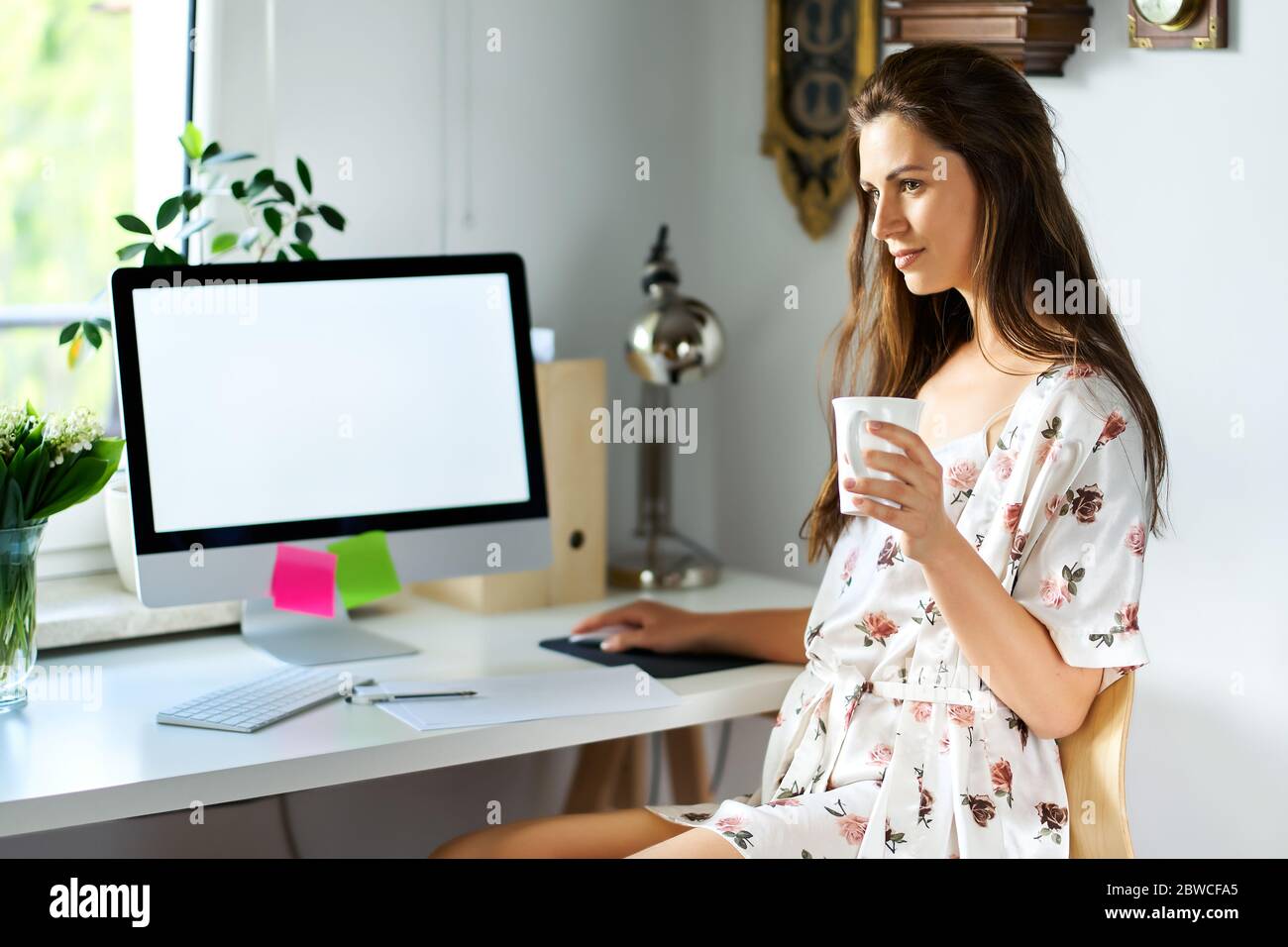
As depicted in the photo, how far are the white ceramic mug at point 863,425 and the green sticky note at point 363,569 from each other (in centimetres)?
65

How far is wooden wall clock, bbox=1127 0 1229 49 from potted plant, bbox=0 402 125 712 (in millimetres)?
1267

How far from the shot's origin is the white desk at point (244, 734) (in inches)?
49.9

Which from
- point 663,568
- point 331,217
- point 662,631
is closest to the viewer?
point 662,631

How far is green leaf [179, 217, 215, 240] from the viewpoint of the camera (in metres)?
1.80

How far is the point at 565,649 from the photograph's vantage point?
5.72ft

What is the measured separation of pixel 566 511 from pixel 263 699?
2.02ft

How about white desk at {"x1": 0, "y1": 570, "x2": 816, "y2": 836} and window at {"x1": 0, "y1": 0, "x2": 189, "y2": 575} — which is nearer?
white desk at {"x1": 0, "y1": 570, "x2": 816, "y2": 836}

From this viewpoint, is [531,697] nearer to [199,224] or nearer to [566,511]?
[566,511]

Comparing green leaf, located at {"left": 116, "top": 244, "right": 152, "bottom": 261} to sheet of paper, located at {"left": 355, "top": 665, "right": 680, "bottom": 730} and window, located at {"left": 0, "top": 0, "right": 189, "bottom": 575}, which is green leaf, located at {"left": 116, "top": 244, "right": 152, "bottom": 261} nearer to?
window, located at {"left": 0, "top": 0, "right": 189, "bottom": 575}

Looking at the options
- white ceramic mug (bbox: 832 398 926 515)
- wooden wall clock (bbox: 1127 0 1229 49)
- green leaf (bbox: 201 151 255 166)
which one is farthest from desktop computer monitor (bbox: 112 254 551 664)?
wooden wall clock (bbox: 1127 0 1229 49)

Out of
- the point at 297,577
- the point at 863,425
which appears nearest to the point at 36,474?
the point at 297,577

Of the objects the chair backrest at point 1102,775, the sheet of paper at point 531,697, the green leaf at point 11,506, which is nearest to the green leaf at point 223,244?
the green leaf at point 11,506

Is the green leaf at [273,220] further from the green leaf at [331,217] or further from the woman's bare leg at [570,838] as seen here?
the woman's bare leg at [570,838]

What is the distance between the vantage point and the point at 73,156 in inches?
79.2
